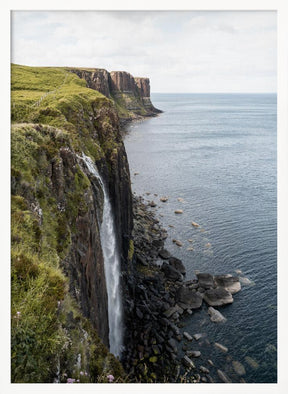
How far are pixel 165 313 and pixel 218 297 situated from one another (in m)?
5.42

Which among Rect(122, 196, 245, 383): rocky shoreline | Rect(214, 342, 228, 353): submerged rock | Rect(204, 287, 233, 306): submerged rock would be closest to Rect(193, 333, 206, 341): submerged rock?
Rect(122, 196, 245, 383): rocky shoreline

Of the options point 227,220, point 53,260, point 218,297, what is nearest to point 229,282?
point 218,297

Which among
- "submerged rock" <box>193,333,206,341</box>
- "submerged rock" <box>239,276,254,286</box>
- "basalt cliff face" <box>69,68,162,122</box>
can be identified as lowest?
"submerged rock" <box>193,333,206,341</box>

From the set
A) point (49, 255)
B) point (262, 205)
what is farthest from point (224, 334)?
point (262, 205)

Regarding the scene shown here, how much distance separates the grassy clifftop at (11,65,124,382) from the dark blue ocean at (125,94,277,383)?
14055 millimetres

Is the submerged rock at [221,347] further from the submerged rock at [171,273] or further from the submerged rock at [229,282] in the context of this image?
the submerged rock at [171,273]

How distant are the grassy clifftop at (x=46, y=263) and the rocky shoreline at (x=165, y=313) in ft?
24.5

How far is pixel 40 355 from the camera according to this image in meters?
7.02

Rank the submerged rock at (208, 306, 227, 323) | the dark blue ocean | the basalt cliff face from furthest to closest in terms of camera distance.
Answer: the basalt cliff face, the submerged rock at (208, 306, 227, 323), the dark blue ocean

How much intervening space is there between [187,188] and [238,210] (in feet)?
38.7

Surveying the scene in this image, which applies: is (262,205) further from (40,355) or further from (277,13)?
(40,355)

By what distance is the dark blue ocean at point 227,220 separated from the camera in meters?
21.9

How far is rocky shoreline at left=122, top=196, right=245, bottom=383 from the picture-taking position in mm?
19266

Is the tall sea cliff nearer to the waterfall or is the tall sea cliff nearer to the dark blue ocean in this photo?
the waterfall
